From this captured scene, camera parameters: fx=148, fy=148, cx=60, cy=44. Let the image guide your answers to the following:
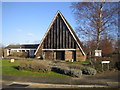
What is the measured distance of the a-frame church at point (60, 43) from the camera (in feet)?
92.4

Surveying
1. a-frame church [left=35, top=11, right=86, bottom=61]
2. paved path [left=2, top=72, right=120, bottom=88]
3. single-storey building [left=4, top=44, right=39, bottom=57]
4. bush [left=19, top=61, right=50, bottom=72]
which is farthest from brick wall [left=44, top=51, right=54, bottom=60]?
paved path [left=2, top=72, right=120, bottom=88]

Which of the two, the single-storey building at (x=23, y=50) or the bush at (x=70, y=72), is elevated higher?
the single-storey building at (x=23, y=50)

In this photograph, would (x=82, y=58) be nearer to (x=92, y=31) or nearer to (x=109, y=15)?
(x=92, y=31)

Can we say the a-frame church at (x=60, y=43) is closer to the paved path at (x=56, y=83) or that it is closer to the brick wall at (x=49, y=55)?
the brick wall at (x=49, y=55)

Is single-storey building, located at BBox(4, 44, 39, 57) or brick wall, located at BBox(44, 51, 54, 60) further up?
single-storey building, located at BBox(4, 44, 39, 57)

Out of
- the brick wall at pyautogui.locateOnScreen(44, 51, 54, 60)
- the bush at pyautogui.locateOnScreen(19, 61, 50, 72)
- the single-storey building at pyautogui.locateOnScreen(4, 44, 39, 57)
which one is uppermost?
the single-storey building at pyautogui.locateOnScreen(4, 44, 39, 57)

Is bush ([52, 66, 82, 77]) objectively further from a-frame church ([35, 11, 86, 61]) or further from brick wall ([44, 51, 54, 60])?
brick wall ([44, 51, 54, 60])

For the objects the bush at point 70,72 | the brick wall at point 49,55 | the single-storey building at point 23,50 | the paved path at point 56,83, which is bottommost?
the paved path at point 56,83

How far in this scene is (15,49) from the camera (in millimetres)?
41750

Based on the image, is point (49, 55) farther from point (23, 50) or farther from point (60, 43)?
point (23, 50)

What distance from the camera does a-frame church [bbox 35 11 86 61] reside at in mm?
28175

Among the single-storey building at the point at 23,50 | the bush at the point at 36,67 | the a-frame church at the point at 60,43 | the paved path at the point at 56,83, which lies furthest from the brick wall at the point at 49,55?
the paved path at the point at 56,83

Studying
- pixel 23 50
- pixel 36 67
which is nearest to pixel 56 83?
pixel 36 67

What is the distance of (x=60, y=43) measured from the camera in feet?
95.4
